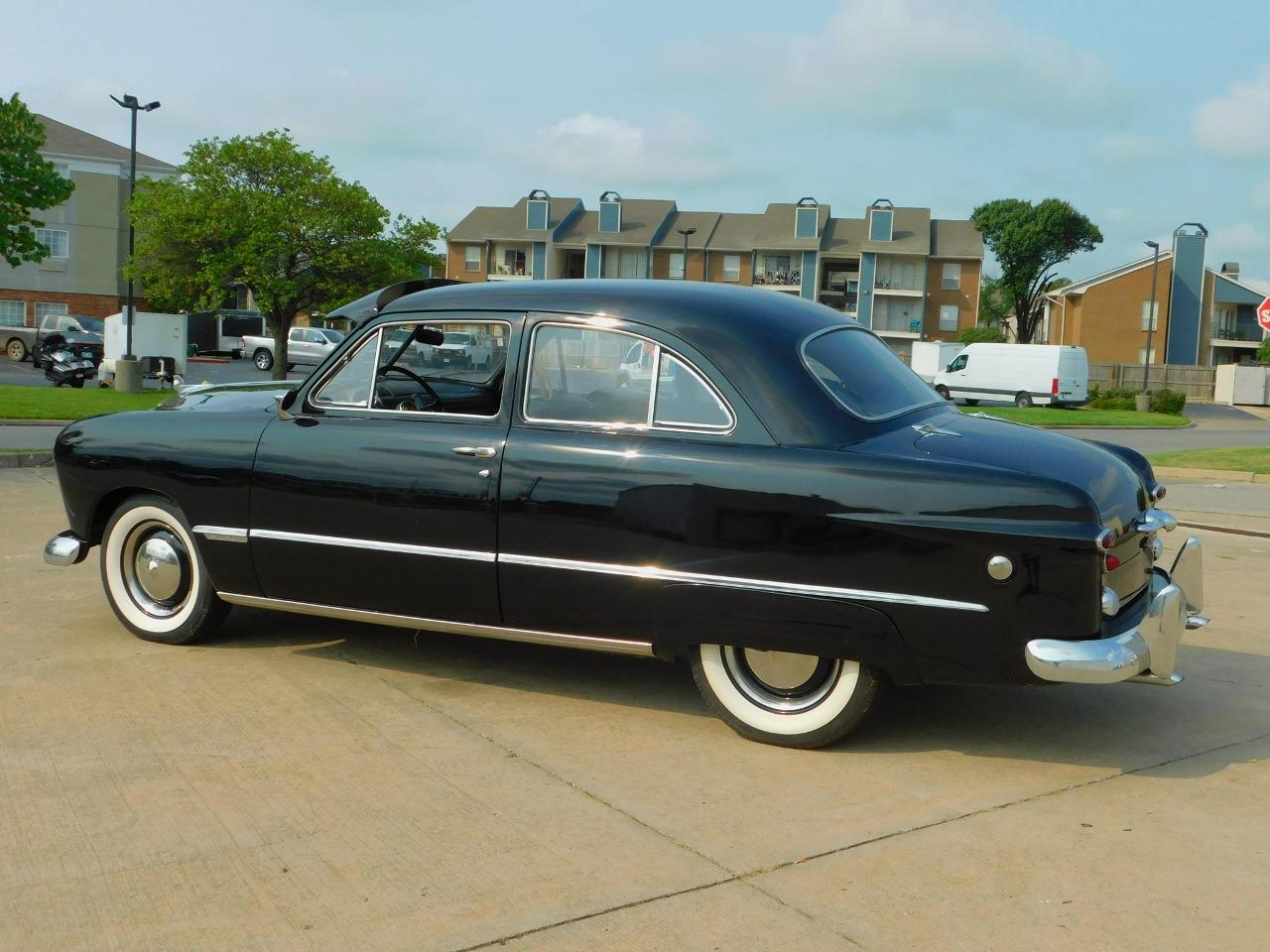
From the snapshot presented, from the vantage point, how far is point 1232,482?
16.3m

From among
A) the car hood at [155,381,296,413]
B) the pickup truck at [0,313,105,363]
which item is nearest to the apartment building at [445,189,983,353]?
the pickup truck at [0,313,105,363]

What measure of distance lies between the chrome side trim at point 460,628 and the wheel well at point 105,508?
74 centimetres

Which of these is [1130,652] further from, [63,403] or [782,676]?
[63,403]

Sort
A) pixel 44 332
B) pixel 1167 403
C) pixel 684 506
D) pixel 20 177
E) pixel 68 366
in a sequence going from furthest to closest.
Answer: pixel 1167 403 → pixel 44 332 → pixel 68 366 → pixel 20 177 → pixel 684 506

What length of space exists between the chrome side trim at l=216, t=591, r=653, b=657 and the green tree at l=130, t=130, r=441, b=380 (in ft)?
89.8

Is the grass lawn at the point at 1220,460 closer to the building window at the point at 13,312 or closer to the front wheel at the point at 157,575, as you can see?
the front wheel at the point at 157,575

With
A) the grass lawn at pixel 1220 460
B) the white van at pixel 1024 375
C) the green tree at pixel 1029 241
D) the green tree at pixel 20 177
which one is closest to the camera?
the grass lawn at pixel 1220 460

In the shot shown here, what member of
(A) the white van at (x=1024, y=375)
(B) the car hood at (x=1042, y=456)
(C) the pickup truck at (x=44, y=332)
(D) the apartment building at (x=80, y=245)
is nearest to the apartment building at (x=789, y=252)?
(D) the apartment building at (x=80, y=245)

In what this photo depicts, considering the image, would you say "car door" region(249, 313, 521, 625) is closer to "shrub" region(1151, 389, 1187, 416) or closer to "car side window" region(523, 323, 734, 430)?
"car side window" region(523, 323, 734, 430)

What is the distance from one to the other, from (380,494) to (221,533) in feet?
2.91

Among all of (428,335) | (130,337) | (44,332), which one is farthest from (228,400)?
(44,332)

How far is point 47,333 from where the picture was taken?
40125 mm

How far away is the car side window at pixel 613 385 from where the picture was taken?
4551mm

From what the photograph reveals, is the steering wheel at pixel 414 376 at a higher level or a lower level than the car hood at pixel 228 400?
higher
